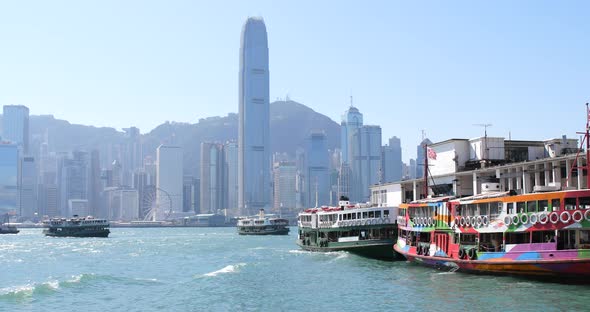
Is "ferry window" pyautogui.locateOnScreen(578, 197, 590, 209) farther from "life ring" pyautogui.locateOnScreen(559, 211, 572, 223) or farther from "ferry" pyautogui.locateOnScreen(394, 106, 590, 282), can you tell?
"life ring" pyautogui.locateOnScreen(559, 211, 572, 223)

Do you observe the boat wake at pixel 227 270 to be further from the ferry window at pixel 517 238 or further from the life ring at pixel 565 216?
the life ring at pixel 565 216

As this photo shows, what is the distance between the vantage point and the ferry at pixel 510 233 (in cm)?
3888

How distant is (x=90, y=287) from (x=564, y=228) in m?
29.9

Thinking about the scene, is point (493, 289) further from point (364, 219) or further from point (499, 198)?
point (364, 219)

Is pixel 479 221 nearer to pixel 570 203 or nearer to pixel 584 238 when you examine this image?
pixel 570 203

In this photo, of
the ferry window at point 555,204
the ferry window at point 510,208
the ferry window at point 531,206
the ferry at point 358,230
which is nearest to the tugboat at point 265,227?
the ferry at point 358,230

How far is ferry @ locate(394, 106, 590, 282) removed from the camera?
3888 cm

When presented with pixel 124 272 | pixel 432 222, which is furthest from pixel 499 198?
pixel 124 272

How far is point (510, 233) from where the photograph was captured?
4294 cm

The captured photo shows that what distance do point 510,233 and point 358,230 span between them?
22.9 meters

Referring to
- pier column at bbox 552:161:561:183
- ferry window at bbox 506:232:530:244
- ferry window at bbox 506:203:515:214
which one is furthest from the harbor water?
pier column at bbox 552:161:561:183

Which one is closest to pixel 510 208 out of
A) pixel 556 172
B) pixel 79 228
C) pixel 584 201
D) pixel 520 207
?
pixel 520 207

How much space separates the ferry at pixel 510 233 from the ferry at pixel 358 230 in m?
8.71

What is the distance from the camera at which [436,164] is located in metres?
61.4
